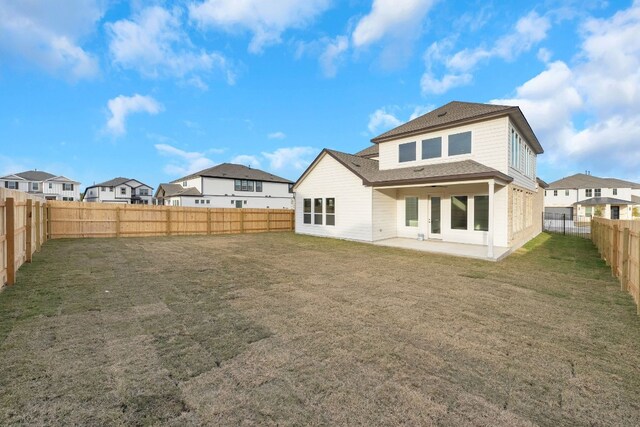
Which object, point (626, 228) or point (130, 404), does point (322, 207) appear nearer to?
point (626, 228)

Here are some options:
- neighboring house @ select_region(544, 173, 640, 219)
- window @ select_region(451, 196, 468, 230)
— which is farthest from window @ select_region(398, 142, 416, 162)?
neighboring house @ select_region(544, 173, 640, 219)

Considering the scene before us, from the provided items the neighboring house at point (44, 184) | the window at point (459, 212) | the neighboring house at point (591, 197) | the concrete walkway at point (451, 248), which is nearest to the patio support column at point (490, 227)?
the concrete walkway at point (451, 248)

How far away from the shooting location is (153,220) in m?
17.6

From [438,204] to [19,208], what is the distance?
52.3 feet

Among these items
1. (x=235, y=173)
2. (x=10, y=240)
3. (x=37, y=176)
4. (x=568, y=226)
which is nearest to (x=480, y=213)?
(x=10, y=240)

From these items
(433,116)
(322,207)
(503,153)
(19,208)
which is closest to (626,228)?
(503,153)

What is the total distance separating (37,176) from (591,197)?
93539mm

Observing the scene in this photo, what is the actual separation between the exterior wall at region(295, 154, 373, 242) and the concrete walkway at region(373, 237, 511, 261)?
5.22 ft

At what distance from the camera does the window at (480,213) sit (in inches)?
495

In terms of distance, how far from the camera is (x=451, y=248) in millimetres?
12016

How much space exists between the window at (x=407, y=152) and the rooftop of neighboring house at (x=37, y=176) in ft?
202

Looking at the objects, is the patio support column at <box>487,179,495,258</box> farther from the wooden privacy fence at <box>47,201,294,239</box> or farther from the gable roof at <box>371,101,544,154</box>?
the wooden privacy fence at <box>47,201,294,239</box>

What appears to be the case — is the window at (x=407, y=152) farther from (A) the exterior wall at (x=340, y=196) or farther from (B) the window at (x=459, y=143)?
(A) the exterior wall at (x=340, y=196)

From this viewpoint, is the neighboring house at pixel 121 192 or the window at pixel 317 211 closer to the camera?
the window at pixel 317 211
